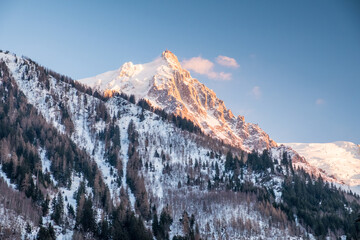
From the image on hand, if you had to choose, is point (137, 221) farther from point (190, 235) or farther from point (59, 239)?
point (59, 239)

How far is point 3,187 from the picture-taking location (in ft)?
603

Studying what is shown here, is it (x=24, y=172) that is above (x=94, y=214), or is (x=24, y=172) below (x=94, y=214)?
above

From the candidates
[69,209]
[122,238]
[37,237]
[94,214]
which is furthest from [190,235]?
[37,237]

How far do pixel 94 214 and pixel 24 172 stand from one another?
4236cm

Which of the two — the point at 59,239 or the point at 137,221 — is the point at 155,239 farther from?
the point at 59,239

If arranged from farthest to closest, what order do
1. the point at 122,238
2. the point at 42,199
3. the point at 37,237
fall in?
1. the point at 42,199
2. the point at 122,238
3. the point at 37,237

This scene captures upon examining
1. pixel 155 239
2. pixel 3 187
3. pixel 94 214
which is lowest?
pixel 155 239

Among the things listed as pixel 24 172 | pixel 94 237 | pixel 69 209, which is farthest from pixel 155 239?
pixel 24 172

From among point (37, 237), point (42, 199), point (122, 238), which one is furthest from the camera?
point (42, 199)

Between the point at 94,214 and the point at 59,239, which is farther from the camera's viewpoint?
the point at 94,214

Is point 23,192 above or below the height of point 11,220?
above

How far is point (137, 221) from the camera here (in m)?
195

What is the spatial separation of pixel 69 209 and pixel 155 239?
→ 4620 cm

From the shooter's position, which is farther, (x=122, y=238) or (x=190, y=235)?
(x=190, y=235)
